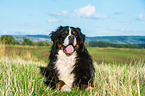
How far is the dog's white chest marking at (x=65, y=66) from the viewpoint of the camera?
4055 millimetres

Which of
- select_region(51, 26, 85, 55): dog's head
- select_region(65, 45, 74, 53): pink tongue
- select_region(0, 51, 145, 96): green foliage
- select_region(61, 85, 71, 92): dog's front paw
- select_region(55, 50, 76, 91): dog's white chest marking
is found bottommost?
select_region(61, 85, 71, 92): dog's front paw

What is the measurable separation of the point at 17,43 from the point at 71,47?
9.61 meters

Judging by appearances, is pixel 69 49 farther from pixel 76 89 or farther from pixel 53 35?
pixel 76 89

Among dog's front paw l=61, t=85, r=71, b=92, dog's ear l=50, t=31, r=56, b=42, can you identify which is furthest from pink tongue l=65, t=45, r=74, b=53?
dog's front paw l=61, t=85, r=71, b=92

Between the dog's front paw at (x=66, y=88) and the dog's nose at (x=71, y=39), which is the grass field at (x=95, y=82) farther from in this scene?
the dog's nose at (x=71, y=39)

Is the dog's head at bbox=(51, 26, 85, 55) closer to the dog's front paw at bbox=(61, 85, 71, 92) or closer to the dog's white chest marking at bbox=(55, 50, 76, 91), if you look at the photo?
the dog's white chest marking at bbox=(55, 50, 76, 91)

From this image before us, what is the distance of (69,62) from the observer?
4.07 metres

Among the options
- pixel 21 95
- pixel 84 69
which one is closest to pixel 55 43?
pixel 84 69

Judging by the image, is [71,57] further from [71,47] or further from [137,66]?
[137,66]

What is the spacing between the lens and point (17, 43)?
497 inches

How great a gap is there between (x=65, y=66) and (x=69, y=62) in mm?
153

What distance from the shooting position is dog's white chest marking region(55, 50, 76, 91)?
13.3ft

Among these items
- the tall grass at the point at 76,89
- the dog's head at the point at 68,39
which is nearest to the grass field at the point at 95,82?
the tall grass at the point at 76,89

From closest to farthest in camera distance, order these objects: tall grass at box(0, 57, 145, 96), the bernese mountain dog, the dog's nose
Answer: tall grass at box(0, 57, 145, 96) < the dog's nose < the bernese mountain dog
